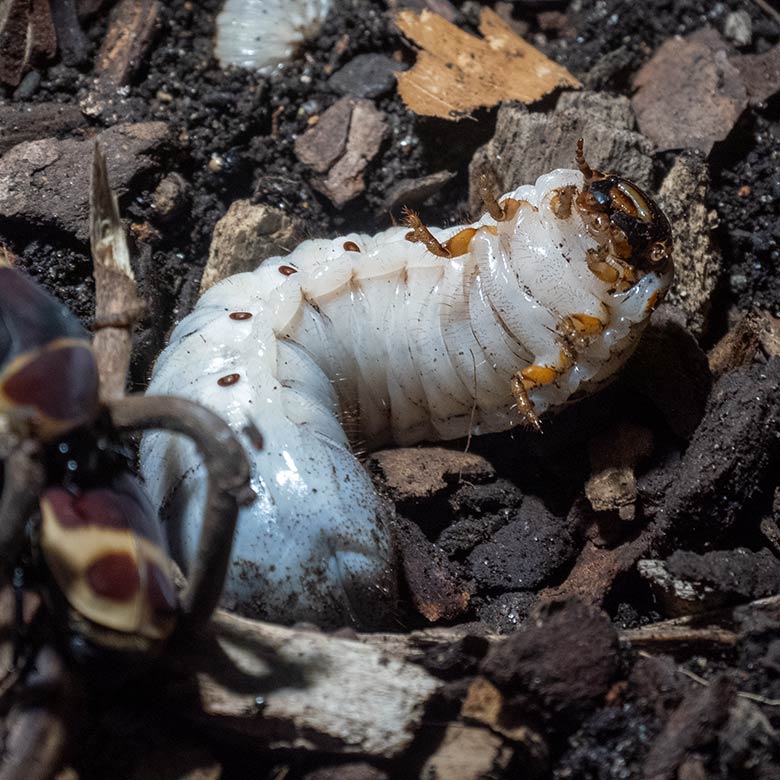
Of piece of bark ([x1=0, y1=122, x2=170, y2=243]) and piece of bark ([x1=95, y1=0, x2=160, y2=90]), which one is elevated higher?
piece of bark ([x1=95, y1=0, x2=160, y2=90])

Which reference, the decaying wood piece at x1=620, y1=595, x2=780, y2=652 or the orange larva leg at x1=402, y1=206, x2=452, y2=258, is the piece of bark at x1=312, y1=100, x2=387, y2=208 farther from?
the decaying wood piece at x1=620, y1=595, x2=780, y2=652

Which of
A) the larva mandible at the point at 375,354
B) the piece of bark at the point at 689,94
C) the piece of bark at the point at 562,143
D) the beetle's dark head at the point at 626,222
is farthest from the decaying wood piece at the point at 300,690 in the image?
the piece of bark at the point at 689,94

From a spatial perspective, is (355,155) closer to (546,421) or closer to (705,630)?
(546,421)

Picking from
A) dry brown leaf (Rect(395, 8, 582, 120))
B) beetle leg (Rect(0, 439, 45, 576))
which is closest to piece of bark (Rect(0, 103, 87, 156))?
dry brown leaf (Rect(395, 8, 582, 120))

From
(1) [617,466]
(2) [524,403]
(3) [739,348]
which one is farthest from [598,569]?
(3) [739,348]

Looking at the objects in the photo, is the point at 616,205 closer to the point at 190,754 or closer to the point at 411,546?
the point at 411,546

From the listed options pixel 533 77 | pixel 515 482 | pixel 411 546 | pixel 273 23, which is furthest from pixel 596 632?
pixel 273 23
